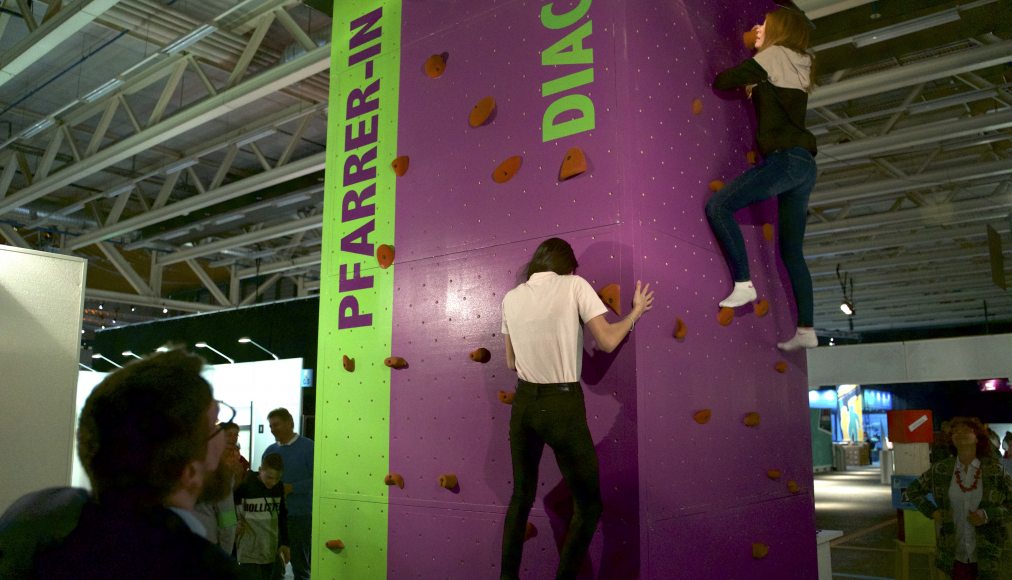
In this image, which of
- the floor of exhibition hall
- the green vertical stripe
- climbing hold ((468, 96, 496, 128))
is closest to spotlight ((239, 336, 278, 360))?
the floor of exhibition hall

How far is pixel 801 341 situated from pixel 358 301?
2.36 metres

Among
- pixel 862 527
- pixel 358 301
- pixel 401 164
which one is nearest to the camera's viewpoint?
pixel 401 164

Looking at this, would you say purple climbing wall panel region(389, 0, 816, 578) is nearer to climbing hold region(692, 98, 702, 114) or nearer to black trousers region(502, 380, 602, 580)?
climbing hold region(692, 98, 702, 114)

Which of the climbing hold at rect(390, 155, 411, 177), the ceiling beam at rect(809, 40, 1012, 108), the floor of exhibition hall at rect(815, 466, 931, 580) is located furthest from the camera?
the floor of exhibition hall at rect(815, 466, 931, 580)

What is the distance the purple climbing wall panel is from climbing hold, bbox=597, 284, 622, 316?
37mm

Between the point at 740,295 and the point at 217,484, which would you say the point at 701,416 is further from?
the point at 217,484

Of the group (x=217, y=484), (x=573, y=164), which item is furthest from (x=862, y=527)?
(x=217, y=484)

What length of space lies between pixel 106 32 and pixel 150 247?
783 cm

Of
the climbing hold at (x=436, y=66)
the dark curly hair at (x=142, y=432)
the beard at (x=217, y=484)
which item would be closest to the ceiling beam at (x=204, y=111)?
the climbing hold at (x=436, y=66)

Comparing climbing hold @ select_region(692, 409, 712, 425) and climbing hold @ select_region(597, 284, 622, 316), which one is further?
climbing hold @ select_region(692, 409, 712, 425)

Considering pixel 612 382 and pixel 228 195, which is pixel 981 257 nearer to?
pixel 228 195

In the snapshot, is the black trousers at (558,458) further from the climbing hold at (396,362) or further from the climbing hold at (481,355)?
the climbing hold at (396,362)

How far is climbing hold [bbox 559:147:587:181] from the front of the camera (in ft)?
11.7

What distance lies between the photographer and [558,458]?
3.05m
